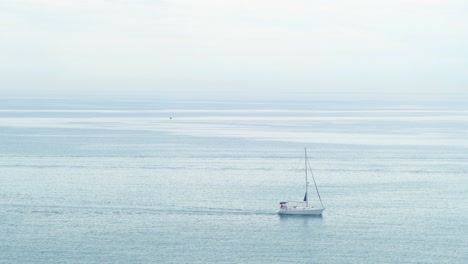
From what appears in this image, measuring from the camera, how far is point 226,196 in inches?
2549

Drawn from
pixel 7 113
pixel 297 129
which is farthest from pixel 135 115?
pixel 297 129

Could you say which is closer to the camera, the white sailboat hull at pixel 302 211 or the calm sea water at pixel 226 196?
the calm sea water at pixel 226 196

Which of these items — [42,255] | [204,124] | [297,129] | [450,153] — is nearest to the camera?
[42,255]

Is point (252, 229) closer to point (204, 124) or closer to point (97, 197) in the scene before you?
point (97, 197)

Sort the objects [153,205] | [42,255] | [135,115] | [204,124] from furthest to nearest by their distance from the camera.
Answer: [135,115]
[204,124]
[153,205]
[42,255]

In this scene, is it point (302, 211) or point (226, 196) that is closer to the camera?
point (302, 211)

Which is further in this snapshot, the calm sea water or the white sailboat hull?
the white sailboat hull

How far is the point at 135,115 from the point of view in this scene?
163750 mm

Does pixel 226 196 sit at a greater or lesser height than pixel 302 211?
greater

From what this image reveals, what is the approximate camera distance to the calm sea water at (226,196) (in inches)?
1934

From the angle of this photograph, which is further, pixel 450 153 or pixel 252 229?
pixel 450 153

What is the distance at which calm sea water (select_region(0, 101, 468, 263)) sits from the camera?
1934 inches

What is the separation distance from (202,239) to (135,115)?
A: 114 metres

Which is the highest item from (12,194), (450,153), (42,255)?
(450,153)
